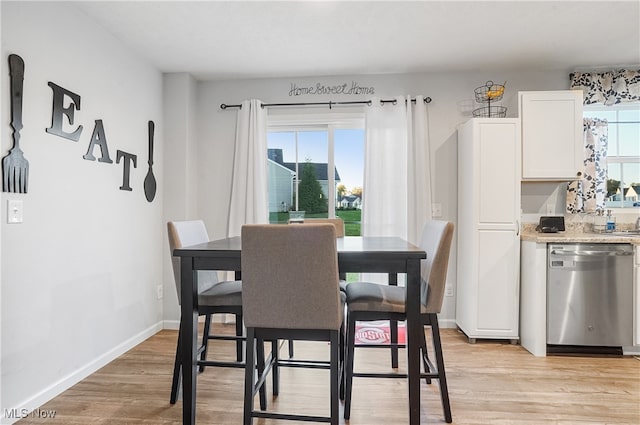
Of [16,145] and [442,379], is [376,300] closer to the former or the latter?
[442,379]

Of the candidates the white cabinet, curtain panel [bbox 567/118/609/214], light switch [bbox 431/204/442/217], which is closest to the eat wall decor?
light switch [bbox 431/204/442/217]

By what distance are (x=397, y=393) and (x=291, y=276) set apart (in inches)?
46.3

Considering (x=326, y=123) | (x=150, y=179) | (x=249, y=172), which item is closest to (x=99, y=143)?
(x=150, y=179)

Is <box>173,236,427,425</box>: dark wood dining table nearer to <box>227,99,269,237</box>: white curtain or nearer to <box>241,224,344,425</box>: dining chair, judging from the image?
<box>241,224,344,425</box>: dining chair

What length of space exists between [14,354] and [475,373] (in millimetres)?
2701

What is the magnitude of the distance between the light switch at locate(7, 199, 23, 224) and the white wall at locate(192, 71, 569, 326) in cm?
186

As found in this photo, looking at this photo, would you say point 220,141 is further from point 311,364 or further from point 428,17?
point 311,364

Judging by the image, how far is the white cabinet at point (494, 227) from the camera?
3.05 meters

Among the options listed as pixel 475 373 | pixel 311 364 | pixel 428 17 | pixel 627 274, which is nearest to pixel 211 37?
pixel 428 17

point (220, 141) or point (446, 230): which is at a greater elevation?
point (220, 141)

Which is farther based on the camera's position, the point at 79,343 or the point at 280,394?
the point at 79,343

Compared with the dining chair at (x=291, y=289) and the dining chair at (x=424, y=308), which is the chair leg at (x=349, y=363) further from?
the dining chair at (x=291, y=289)

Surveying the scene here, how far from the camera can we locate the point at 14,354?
189 centimetres

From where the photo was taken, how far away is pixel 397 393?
2209 millimetres
